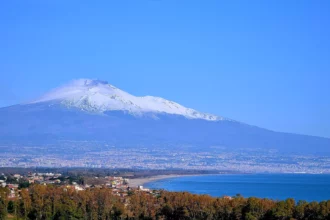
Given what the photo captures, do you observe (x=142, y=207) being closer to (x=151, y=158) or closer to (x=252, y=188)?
(x=252, y=188)

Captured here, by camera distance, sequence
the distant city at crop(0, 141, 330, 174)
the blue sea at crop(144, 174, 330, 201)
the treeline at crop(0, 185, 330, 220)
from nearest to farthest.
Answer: the treeline at crop(0, 185, 330, 220) < the blue sea at crop(144, 174, 330, 201) < the distant city at crop(0, 141, 330, 174)

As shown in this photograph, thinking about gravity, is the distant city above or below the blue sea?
above

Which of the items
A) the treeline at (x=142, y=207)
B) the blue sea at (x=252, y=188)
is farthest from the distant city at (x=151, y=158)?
the treeline at (x=142, y=207)

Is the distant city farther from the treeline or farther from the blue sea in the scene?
the treeline

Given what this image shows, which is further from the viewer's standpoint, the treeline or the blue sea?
the blue sea

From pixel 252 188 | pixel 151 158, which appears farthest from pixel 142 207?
pixel 151 158

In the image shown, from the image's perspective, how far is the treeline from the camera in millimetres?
41072

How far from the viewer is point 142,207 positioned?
46.9m

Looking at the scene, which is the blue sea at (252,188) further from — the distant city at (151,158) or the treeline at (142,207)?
the distant city at (151,158)

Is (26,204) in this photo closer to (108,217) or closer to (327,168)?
(108,217)

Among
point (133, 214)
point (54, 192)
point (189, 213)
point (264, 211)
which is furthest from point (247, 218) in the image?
point (54, 192)

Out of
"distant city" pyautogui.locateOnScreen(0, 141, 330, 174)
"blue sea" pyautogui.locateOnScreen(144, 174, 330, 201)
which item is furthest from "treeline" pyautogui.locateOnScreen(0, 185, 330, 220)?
"distant city" pyautogui.locateOnScreen(0, 141, 330, 174)

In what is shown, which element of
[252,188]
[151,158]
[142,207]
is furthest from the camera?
[151,158]

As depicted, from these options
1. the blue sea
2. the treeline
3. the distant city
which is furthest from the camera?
the distant city
